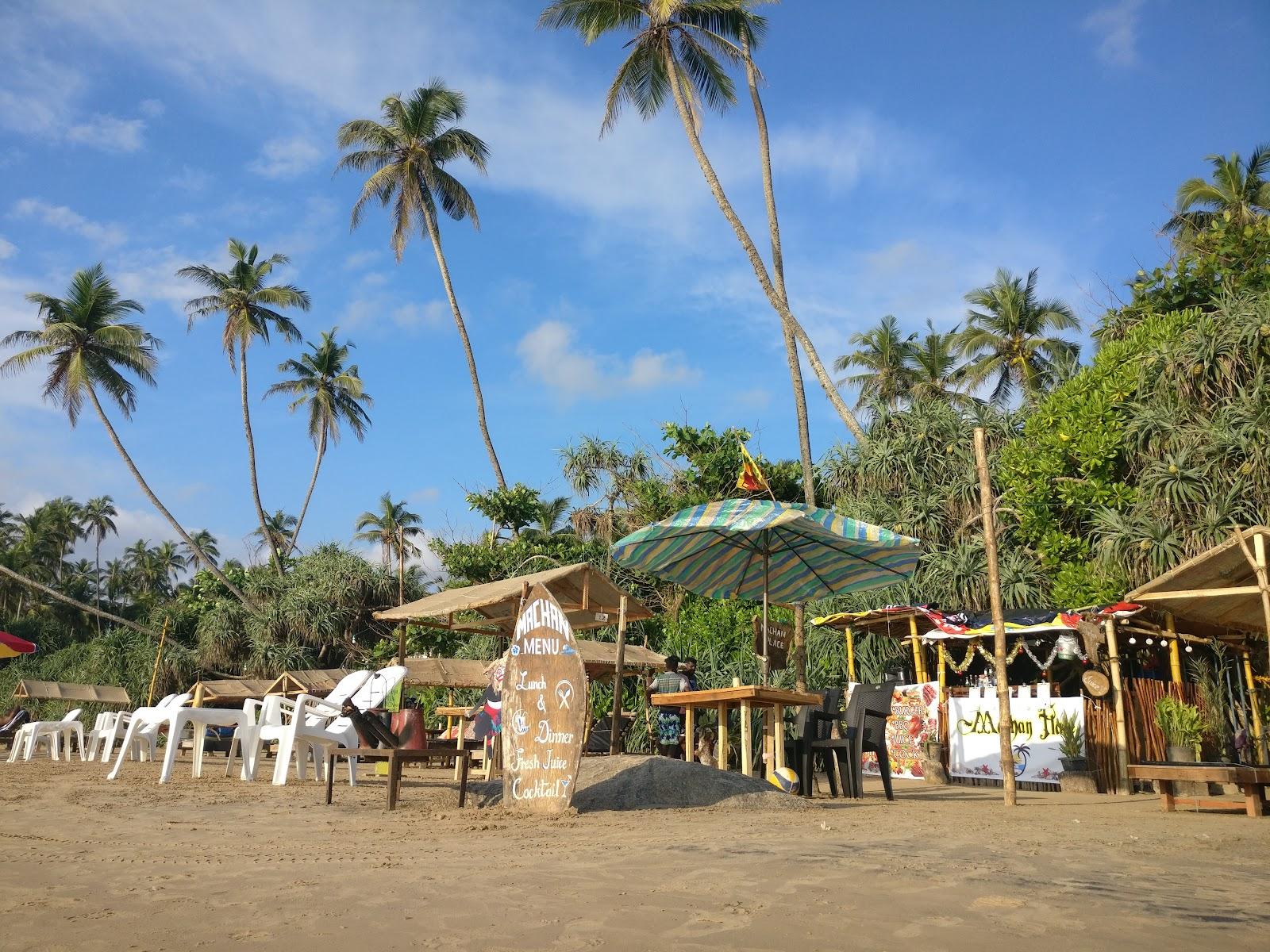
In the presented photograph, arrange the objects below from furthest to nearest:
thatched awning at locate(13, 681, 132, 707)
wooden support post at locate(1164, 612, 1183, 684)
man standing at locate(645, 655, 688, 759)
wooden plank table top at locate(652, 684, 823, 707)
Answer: thatched awning at locate(13, 681, 132, 707)
wooden support post at locate(1164, 612, 1183, 684)
man standing at locate(645, 655, 688, 759)
wooden plank table top at locate(652, 684, 823, 707)

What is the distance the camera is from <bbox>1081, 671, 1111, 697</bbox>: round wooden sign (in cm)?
1135

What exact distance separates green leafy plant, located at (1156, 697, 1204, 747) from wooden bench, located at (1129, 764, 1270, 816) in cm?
332

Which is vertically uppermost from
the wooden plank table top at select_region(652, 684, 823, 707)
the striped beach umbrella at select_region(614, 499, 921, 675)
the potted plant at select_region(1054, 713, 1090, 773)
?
the striped beach umbrella at select_region(614, 499, 921, 675)

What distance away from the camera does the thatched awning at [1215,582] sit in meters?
8.25

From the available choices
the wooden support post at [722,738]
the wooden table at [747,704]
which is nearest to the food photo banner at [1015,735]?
the wooden table at [747,704]

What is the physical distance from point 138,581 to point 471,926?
72.4 meters

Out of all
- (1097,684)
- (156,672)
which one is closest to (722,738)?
(1097,684)

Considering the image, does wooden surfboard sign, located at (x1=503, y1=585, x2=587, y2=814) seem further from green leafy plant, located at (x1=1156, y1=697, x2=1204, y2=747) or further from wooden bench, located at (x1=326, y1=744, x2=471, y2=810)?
green leafy plant, located at (x1=1156, y1=697, x2=1204, y2=747)

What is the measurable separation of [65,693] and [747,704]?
66.1 feet

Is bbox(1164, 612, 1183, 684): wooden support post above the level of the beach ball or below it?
above

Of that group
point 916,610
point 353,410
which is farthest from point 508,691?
point 353,410

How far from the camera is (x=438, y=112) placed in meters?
29.3

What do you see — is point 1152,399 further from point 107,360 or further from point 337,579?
point 107,360

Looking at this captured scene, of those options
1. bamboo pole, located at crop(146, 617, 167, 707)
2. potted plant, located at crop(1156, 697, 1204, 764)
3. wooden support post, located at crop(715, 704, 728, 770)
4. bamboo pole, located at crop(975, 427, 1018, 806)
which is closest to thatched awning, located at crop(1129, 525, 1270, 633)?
bamboo pole, located at crop(975, 427, 1018, 806)
